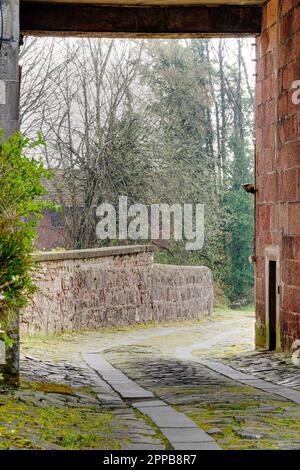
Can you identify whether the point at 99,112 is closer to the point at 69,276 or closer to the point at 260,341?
the point at 69,276

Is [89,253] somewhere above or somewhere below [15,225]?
below

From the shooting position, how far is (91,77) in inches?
1067

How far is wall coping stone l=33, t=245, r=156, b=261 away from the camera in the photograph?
16.9 metres

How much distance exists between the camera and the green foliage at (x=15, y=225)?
25.5 feet

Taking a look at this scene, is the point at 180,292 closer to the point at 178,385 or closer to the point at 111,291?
the point at 111,291

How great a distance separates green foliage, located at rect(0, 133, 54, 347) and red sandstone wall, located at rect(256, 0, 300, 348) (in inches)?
220

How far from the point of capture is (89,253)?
18.7 meters

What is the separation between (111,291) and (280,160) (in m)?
7.03

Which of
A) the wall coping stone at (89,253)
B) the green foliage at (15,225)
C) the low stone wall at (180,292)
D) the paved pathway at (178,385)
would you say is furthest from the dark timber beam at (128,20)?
the low stone wall at (180,292)

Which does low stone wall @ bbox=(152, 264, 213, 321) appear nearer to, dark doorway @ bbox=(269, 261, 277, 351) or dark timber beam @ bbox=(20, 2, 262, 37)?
dark doorway @ bbox=(269, 261, 277, 351)

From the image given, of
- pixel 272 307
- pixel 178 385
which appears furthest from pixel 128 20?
pixel 178 385
